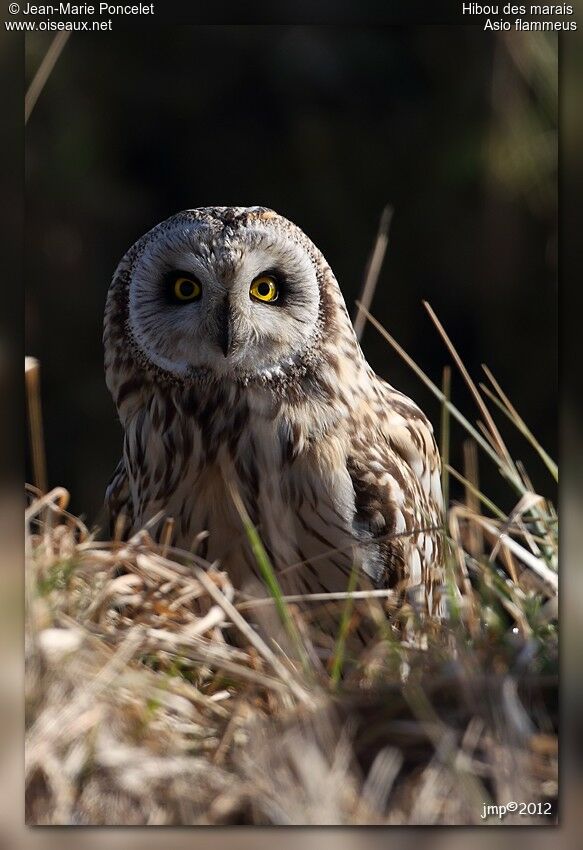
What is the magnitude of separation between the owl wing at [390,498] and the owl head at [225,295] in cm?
19

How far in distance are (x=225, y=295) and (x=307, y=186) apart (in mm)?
2662

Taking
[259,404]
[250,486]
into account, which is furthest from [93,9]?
[250,486]

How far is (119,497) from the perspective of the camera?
2.31 meters

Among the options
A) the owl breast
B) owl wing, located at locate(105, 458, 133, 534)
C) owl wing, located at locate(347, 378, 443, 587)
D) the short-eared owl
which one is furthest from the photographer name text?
owl wing, located at locate(105, 458, 133, 534)

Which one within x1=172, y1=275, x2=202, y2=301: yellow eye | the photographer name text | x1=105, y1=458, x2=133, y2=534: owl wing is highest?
the photographer name text

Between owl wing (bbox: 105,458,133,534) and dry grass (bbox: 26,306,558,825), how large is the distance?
71cm

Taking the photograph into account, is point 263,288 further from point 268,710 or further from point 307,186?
point 307,186

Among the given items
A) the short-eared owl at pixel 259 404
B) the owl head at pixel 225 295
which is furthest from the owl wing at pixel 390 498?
the owl head at pixel 225 295

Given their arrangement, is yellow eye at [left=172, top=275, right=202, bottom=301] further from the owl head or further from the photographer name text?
the photographer name text

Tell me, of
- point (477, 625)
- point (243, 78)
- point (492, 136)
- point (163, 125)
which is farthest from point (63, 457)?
point (477, 625)

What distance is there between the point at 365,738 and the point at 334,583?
2.26 ft

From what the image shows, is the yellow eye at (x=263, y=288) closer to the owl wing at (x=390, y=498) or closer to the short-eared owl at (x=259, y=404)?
the short-eared owl at (x=259, y=404)

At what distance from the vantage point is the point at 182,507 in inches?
81.4

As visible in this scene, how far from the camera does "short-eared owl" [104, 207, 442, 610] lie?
1.94 metres
